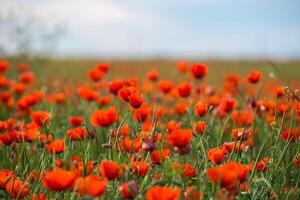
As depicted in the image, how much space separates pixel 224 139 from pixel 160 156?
125 centimetres

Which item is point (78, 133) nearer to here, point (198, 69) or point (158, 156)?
point (158, 156)

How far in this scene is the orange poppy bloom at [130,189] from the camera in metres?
1.66

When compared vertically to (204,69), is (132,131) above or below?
below

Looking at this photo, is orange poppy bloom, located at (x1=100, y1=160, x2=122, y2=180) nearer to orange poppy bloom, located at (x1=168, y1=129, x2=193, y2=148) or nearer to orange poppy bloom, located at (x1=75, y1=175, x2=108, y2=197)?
orange poppy bloom, located at (x1=75, y1=175, x2=108, y2=197)

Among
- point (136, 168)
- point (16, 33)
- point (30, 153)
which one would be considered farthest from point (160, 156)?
point (16, 33)

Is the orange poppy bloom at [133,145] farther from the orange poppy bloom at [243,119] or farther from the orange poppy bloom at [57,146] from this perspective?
the orange poppy bloom at [243,119]

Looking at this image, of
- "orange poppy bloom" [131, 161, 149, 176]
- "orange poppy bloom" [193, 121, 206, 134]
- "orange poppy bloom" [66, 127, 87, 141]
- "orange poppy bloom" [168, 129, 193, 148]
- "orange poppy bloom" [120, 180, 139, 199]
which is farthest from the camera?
"orange poppy bloom" [66, 127, 87, 141]

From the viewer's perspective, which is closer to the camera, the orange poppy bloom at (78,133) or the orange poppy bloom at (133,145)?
the orange poppy bloom at (133,145)

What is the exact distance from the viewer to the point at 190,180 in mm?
2148

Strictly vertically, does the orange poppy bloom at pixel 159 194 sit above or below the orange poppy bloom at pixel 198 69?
below

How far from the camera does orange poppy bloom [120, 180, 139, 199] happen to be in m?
1.66

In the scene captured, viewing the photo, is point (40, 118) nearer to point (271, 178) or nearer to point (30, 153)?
point (30, 153)

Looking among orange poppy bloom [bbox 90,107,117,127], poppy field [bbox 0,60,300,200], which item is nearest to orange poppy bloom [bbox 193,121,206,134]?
poppy field [bbox 0,60,300,200]

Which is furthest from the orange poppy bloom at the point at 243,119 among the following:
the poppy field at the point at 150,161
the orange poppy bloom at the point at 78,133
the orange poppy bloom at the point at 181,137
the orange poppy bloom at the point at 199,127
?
the orange poppy bloom at the point at 181,137
